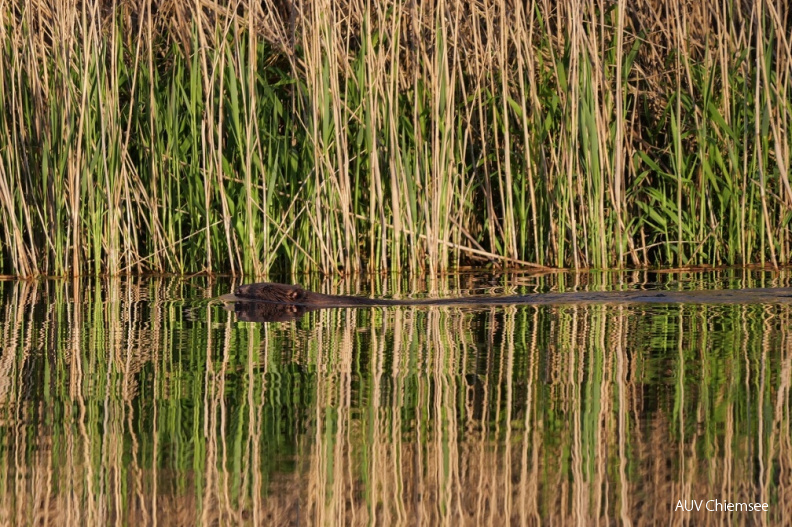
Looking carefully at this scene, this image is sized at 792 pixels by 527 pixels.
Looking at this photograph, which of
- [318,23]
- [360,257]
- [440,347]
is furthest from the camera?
[360,257]

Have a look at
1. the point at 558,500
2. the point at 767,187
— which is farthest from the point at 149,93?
the point at 558,500

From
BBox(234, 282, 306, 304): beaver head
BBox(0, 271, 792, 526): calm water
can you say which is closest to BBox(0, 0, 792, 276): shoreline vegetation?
BBox(234, 282, 306, 304): beaver head

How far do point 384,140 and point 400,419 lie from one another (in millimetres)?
A: 4402

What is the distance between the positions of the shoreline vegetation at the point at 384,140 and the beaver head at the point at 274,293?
132 cm

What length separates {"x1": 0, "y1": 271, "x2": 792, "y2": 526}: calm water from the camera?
2488mm

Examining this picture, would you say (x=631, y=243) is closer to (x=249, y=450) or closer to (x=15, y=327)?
(x=15, y=327)

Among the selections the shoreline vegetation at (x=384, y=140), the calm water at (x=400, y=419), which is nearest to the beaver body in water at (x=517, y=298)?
the calm water at (x=400, y=419)

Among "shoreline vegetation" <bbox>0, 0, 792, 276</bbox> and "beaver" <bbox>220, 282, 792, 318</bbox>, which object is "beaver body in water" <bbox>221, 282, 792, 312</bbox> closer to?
"beaver" <bbox>220, 282, 792, 318</bbox>

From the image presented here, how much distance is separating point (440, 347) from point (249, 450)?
1.64 metres

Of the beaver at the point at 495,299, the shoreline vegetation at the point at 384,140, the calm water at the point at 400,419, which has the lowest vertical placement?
the calm water at the point at 400,419

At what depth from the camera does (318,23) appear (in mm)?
7133

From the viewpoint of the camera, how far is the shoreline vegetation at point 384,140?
23.8ft

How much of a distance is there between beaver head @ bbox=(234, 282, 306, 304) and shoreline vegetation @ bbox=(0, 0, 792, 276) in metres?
1.32

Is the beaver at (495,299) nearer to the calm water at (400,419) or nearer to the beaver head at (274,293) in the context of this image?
the beaver head at (274,293)
